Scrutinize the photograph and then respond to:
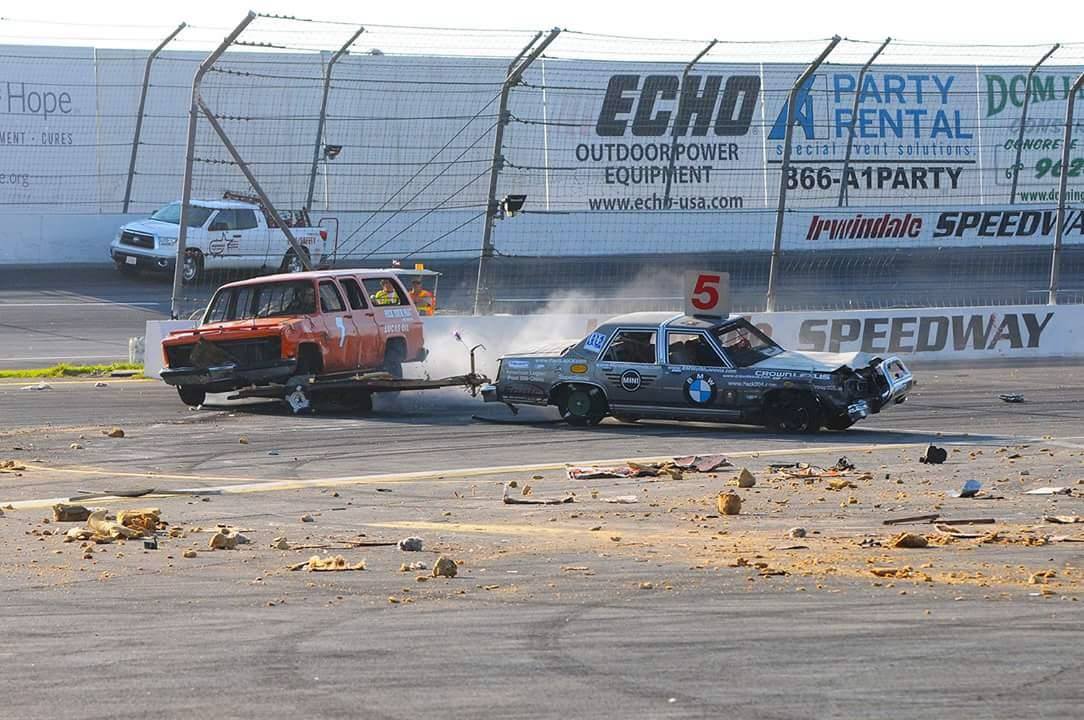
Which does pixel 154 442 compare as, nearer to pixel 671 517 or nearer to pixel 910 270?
pixel 671 517

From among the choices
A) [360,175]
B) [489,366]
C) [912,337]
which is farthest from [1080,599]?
[360,175]

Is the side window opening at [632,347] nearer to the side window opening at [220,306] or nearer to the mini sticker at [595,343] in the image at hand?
the mini sticker at [595,343]

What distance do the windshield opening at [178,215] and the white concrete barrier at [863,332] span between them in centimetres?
916

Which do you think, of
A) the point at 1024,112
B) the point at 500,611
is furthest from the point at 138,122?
the point at 500,611

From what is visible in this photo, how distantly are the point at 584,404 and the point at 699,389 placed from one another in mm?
1255

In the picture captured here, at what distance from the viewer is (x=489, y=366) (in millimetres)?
20000

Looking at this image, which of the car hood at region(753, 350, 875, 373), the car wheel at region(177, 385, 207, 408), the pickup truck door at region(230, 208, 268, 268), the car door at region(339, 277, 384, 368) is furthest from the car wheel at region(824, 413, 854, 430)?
the pickup truck door at region(230, 208, 268, 268)

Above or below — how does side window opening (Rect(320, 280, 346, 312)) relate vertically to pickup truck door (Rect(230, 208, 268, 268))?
below

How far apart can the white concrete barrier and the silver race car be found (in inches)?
148

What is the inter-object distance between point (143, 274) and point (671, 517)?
21.7 metres

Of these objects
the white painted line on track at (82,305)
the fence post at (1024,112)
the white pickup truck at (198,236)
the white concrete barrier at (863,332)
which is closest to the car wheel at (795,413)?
the white concrete barrier at (863,332)

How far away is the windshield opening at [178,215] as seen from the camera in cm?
2925

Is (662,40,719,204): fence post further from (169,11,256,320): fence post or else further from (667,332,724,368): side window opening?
(667,332,724,368): side window opening

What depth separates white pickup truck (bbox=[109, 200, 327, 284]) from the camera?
28.2 metres
